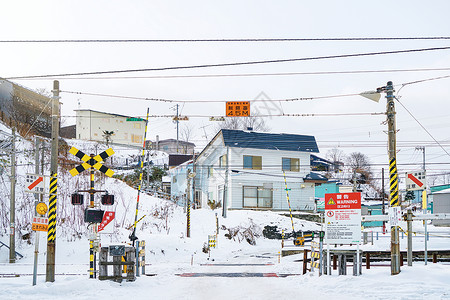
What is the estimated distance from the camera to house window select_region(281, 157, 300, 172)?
4453 centimetres

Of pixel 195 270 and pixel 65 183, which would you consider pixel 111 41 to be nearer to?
pixel 195 270

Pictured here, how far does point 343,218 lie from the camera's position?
14281mm

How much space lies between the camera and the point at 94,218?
13.7 meters

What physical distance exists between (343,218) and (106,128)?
55.1 m

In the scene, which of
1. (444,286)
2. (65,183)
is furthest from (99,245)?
(65,183)

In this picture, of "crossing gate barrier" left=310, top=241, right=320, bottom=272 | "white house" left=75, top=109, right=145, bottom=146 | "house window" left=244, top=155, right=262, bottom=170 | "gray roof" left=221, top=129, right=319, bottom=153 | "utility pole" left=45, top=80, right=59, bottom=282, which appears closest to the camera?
"utility pole" left=45, top=80, right=59, bottom=282

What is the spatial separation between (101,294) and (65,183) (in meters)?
23.7

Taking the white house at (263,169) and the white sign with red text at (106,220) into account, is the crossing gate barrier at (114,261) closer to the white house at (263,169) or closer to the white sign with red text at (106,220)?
the white sign with red text at (106,220)

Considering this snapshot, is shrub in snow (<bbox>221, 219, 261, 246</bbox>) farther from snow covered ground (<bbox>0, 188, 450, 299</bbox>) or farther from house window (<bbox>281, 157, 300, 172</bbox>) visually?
snow covered ground (<bbox>0, 188, 450, 299</bbox>)

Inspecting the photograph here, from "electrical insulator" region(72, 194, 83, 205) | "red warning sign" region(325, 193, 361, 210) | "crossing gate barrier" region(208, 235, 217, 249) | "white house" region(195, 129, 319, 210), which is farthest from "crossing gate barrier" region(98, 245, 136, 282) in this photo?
"white house" region(195, 129, 319, 210)

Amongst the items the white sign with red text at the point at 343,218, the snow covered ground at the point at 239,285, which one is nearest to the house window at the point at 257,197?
the snow covered ground at the point at 239,285

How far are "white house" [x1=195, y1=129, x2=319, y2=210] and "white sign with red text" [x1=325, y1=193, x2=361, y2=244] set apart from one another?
27.3 metres

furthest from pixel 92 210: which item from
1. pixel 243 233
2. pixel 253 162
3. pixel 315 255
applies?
pixel 253 162

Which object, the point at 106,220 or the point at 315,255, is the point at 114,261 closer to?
the point at 106,220
